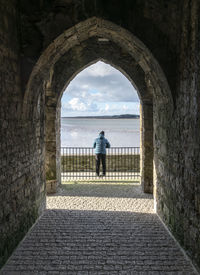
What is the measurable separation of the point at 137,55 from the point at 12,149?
3138 mm

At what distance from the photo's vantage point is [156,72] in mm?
5273

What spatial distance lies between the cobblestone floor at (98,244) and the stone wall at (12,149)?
35 centimetres

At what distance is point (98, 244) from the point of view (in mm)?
4527

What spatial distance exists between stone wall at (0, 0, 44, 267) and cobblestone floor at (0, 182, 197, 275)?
346 mm

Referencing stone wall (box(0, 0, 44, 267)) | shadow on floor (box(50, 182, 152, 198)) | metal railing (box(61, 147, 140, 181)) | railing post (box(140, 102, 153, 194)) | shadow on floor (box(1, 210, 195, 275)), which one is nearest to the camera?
shadow on floor (box(1, 210, 195, 275))

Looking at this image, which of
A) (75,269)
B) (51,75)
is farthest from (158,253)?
(51,75)

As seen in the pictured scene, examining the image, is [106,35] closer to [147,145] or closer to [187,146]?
[187,146]

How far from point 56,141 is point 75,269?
5.44 metres

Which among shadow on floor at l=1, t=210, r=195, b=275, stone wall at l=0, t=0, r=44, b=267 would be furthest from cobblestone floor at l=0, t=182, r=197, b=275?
stone wall at l=0, t=0, r=44, b=267

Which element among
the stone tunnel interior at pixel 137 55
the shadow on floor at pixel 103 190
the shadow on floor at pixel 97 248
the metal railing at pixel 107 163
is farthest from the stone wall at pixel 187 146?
the metal railing at pixel 107 163

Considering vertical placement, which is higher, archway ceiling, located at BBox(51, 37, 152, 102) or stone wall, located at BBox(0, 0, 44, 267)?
archway ceiling, located at BBox(51, 37, 152, 102)

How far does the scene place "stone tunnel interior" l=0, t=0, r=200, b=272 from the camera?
13.1 feet

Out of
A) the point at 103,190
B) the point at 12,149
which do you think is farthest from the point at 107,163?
the point at 12,149

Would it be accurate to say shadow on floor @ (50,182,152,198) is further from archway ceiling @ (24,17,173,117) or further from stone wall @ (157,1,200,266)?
archway ceiling @ (24,17,173,117)
